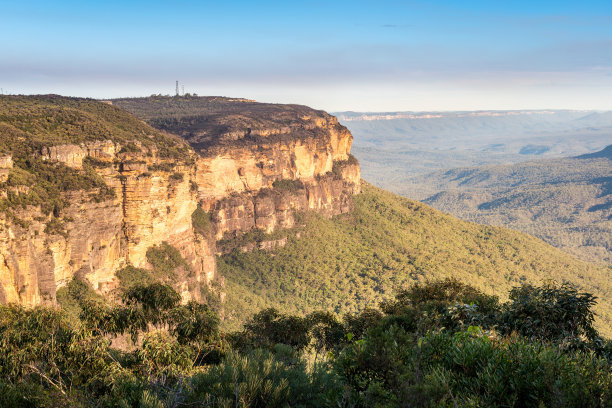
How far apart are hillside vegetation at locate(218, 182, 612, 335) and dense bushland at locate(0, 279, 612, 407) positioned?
33146 millimetres

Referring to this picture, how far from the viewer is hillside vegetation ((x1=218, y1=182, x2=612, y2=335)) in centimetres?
6291

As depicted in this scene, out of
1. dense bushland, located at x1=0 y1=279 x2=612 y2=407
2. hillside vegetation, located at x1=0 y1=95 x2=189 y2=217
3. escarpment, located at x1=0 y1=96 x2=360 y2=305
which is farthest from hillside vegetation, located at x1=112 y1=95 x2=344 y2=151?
dense bushland, located at x1=0 y1=279 x2=612 y2=407

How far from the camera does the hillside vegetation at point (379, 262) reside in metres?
62.9

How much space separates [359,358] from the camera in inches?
445

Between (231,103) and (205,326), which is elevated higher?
(231,103)

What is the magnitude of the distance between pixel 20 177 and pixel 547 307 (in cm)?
3567

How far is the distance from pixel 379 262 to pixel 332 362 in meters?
61.9

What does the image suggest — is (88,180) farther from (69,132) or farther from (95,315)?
(95,315)

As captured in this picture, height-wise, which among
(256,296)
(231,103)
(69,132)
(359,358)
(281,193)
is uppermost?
(231,103)

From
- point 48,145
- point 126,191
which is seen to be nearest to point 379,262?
point 126,191

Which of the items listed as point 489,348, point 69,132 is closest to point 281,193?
point 69,132

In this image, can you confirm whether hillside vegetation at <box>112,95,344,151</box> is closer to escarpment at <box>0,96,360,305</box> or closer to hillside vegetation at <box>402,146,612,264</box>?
escarpment at <box>0,96,360,305</box>

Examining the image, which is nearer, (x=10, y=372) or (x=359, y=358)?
(x=359, y=358)

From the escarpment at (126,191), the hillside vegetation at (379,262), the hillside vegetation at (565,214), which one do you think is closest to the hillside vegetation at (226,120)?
the escarpment at (126,191)
